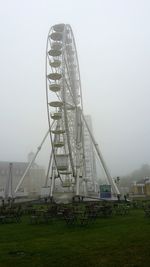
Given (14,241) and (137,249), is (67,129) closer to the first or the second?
(14,241)

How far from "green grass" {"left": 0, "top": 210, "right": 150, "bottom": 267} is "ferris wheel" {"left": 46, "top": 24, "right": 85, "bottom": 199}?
26.5 m

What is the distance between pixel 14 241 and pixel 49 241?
1.69 m

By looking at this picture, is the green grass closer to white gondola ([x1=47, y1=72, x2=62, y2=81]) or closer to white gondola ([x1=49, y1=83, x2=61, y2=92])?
white gondola ([x1=49, y1=83, x2=61, y2=92])

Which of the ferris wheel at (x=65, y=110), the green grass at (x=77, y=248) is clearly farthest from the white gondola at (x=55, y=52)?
the green grass at (x=77, y=248)

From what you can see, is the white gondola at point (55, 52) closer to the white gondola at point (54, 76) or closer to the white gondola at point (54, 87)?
the white gondola at point (54, 76)

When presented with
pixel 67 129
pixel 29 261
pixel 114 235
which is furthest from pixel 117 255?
pixel 67 129

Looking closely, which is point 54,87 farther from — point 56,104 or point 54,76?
point 56,104

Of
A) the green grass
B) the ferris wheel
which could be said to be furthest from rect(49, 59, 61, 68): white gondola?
the green grass

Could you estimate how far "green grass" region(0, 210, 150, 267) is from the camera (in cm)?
1038

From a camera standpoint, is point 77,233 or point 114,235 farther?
point 77,233

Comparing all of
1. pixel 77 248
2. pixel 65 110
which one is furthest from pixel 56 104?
pixel 77 248

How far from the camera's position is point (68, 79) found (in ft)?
158

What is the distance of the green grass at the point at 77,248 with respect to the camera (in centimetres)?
1038

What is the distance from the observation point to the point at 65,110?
4434 centimetres
